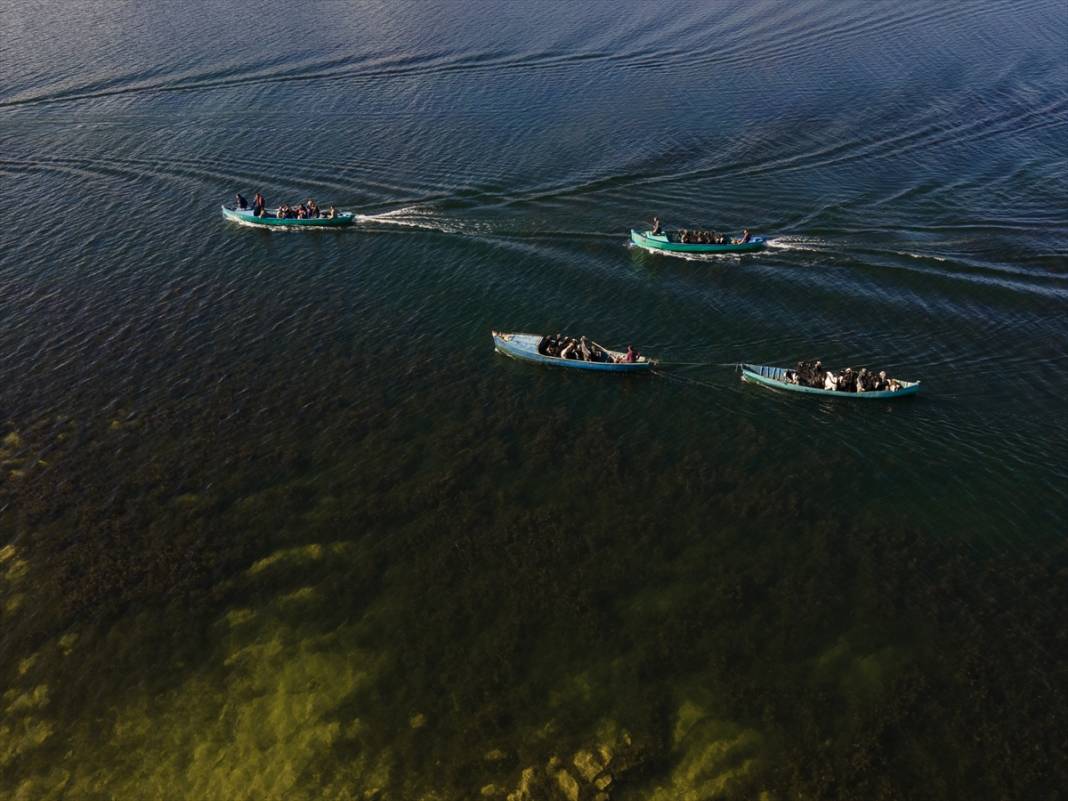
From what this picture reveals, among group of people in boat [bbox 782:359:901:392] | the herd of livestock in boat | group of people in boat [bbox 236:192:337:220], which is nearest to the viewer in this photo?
group of people in boat [bbox 782:359:901:392]

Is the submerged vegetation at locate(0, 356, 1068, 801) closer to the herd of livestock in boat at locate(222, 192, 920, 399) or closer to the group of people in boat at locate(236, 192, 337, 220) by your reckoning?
the herd of livestock in boat at locate(222, 192, 920, 399)

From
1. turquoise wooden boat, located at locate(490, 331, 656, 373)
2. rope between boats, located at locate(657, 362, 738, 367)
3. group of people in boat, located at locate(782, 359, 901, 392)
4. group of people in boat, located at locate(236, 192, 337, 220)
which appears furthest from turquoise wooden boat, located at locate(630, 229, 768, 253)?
group of people in boat, located at locate(236, 192, 337, 220)

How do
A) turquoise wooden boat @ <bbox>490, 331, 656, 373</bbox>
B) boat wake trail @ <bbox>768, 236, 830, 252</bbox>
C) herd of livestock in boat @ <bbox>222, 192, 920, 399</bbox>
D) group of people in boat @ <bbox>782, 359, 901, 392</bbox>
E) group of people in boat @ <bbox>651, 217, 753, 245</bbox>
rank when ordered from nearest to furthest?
group of people in boat @ <bbox>782, 359, 901, 392</bbox>
herd of livestock in boat @ <bbox>222, 192, 920, 399</bbox>
turquoise wooden boat @ <bbox>490, 331, 656, 373</bbox>
group of people in boat @ <bbox>651, 217, 753, 245</bbox>
boat wake trail @ <bbox>768, 236, 830, 252</bbox>

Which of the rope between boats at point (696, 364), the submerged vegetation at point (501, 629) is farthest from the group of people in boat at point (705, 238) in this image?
the submerged vegetation at point (501, 629)

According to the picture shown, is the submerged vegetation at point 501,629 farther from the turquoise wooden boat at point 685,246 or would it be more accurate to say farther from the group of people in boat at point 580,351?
the turquoise wooden boat at point 685,246

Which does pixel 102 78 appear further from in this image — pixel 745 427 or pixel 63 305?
pixel 745 427

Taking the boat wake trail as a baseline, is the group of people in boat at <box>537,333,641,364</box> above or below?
above

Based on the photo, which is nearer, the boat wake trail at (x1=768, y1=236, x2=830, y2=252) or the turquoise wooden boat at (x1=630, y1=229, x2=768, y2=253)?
the turquoise wooden boat at (x1=630, y1=229, x2=768, y2=253)

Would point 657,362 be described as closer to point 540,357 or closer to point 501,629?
point 540,357

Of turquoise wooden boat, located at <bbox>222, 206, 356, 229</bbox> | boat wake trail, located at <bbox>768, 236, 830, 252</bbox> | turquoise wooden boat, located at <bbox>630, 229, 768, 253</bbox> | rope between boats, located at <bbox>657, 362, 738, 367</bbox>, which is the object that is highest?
turquoise wooden boat, located at <bbox>222, 206, 356, 229</bbox>
